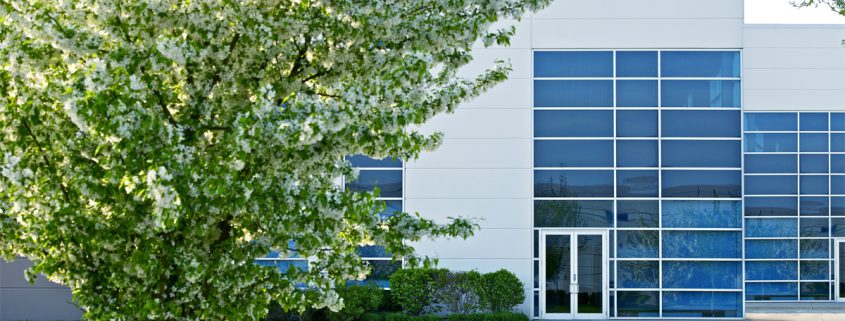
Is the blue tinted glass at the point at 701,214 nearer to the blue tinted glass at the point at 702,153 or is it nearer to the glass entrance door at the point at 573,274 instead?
the blue tinted glass at the point at 702,153

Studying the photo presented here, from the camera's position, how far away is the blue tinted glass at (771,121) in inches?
1240

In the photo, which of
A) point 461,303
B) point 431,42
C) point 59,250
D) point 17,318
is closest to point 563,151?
point 461,303

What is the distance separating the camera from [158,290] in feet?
24.8

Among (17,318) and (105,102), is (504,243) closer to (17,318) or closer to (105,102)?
(17,318)

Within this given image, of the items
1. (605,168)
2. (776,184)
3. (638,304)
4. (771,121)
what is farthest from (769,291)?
(605,168)

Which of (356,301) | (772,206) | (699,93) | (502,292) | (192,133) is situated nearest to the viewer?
(192,133)

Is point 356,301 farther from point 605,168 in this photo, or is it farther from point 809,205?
point 809,205

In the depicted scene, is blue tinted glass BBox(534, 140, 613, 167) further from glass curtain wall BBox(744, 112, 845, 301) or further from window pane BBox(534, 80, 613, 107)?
glass curtain wall BBox(744, 112, 845, 301)

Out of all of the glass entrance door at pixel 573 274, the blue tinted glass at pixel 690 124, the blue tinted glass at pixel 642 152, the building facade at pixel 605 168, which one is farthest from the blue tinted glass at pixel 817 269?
the glass entrance door at pixel 573 274

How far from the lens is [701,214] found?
2273 centimetres

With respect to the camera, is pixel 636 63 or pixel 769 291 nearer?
pixel 636 63

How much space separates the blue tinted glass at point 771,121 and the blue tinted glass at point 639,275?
1077 centimetres

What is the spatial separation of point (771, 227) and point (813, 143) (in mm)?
2814

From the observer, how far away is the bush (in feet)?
71.1
